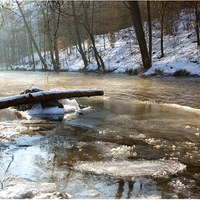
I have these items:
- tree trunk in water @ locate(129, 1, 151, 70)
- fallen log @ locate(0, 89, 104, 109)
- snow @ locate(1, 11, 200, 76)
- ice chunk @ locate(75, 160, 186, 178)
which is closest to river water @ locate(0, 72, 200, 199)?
ice chunk @ locate(75, 160, 186, 178)

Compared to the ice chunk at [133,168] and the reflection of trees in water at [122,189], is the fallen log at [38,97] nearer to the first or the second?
the ice chunk at [133,168]

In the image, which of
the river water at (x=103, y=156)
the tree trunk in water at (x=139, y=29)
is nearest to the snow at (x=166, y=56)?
the tree trunk in water at (x=139, y=29)

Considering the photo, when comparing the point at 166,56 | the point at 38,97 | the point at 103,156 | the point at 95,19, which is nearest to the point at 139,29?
the point at 166,56

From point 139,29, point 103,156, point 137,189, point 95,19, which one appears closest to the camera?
point 137,189

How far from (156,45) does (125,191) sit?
22176mm

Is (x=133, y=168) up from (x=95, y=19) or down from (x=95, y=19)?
down

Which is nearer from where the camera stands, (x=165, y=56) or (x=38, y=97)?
(x=38, y=97)

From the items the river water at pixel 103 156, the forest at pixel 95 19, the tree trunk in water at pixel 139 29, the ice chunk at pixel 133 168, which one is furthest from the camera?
the tree trunk in water at pixel 139 29

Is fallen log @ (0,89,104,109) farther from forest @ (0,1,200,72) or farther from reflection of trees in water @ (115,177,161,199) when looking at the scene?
reflection of trees in water @ (115,177,161,199)

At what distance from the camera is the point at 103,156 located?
126 inches

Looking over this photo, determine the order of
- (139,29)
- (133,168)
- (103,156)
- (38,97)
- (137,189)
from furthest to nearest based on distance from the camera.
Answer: (139,29) → (38,97) → (103,156) → (133,168) → (137,189)

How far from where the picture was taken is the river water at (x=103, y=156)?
2.35 meters

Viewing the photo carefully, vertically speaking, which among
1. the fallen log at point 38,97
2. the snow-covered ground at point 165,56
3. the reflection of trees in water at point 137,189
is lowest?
the reflection of trees in water at point 137,189

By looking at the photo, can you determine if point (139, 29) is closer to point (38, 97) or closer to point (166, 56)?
point (166, 56)
